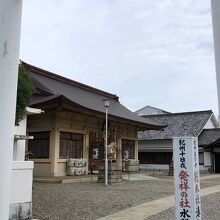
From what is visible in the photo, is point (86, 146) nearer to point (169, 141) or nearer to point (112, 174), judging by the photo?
point (112, 174)

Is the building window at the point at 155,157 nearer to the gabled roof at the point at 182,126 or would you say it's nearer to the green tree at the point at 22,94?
the gabled roof at the point at 182,126

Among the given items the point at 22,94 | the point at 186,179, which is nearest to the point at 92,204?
the point at 22,94

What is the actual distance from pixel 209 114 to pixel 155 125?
13.1m

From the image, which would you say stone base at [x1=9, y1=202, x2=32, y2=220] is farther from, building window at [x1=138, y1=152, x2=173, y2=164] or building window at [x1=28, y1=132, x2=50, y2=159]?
building window at [x1=138, y1=152, x2=173, y2=164]

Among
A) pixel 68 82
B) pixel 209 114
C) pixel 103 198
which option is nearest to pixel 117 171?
pixel 103 198

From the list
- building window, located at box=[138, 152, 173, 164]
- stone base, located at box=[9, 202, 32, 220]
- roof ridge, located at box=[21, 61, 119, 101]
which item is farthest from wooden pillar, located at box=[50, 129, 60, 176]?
building window, located at box=[138, 152, 173, 164]

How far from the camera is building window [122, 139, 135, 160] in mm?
25234

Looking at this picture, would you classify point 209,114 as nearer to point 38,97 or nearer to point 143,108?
point 143,108

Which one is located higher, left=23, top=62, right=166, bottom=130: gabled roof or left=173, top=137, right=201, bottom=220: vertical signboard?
left=23, top=62, right=166, bottom=130: gabled roof

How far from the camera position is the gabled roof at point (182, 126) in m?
34.0

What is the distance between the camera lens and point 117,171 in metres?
16.3

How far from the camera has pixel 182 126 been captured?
35188mm

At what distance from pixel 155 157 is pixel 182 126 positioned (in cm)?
431

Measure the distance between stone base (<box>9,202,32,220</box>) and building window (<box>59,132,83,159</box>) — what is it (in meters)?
11.5
